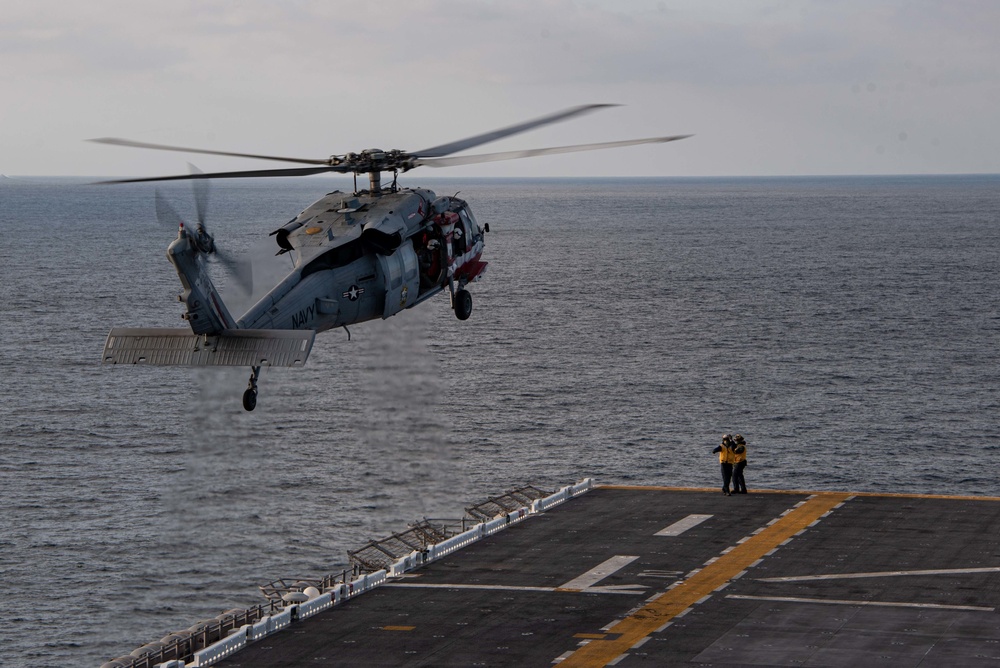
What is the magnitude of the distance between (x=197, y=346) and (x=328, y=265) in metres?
5.20

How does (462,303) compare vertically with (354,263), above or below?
below

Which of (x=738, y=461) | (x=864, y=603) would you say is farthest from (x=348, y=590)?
(x=738, y=461)

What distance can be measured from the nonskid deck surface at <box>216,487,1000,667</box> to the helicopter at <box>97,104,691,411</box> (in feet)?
33.4

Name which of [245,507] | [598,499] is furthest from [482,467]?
[598,499]

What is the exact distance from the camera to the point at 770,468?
87312 mm

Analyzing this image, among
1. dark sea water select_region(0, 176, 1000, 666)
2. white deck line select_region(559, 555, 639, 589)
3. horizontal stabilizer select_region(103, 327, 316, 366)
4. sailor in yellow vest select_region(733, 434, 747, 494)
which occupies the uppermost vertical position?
horizontal stabilizer select_region(103, 327, 316, 366)

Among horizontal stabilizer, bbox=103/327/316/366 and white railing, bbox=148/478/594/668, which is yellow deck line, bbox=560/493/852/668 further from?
horizontal stabilizer, bbox=103/327/316/366

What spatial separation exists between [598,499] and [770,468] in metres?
24.0

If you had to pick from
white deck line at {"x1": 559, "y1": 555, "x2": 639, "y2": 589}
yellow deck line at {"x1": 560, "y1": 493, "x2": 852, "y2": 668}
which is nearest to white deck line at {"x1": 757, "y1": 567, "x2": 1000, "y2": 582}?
yellow deck line at {"x1": 560, "y1": 493, "x2": 852, "y2": 668}

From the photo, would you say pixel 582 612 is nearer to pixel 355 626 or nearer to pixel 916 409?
pixel 355 626

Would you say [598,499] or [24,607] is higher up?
[598,499]

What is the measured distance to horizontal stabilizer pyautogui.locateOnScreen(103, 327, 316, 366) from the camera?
116 feet

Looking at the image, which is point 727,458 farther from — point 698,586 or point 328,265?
point 328,265

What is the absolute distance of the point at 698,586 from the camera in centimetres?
4922
